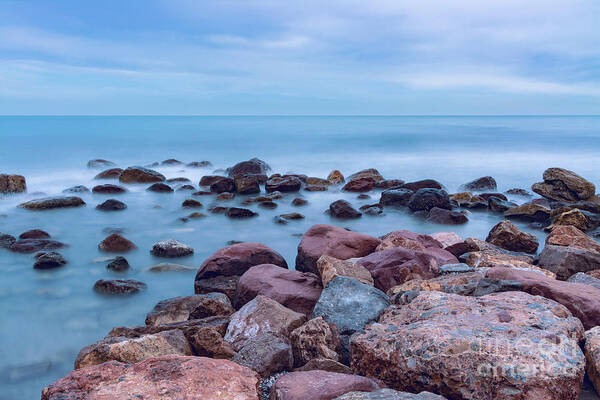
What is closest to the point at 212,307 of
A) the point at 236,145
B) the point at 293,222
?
the point at 293,222

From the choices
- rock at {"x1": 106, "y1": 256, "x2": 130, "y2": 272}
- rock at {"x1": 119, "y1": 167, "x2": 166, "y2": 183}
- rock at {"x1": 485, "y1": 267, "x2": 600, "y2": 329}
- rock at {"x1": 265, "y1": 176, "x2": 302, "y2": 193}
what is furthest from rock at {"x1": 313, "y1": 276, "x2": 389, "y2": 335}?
rock at {"x1": 119, "y1": 167, "x2": 166, "y2": 183}

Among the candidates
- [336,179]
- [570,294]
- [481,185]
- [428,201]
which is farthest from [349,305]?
[481,185]

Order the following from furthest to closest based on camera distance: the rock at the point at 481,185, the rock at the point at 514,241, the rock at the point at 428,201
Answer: the rock at the point at 481,185 → the rock at the point at 428,201 → the rock at the point at 514,241

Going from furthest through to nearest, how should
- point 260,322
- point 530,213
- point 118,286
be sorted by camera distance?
point 530,213
point 118,286
point 260,322

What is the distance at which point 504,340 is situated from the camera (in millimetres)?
3043

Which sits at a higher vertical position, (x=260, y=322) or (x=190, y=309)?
(x=260, y=322)

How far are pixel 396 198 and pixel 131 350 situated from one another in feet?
35.0

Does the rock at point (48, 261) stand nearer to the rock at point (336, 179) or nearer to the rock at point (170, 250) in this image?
the rock at point (170, 250)

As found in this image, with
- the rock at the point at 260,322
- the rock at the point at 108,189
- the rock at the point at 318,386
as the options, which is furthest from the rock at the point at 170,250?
the rock at the point at 108,189

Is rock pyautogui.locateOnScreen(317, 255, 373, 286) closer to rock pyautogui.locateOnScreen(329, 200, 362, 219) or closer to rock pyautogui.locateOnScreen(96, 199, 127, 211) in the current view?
rock pyautogui.locateOnScreen(329, 200, 362, 219)

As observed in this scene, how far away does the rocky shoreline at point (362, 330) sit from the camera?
2.88m

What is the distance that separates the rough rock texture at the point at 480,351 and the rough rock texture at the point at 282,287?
66.3 inches

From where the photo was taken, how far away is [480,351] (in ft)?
9.70

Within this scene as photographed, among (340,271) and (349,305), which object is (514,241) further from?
(349,305)
